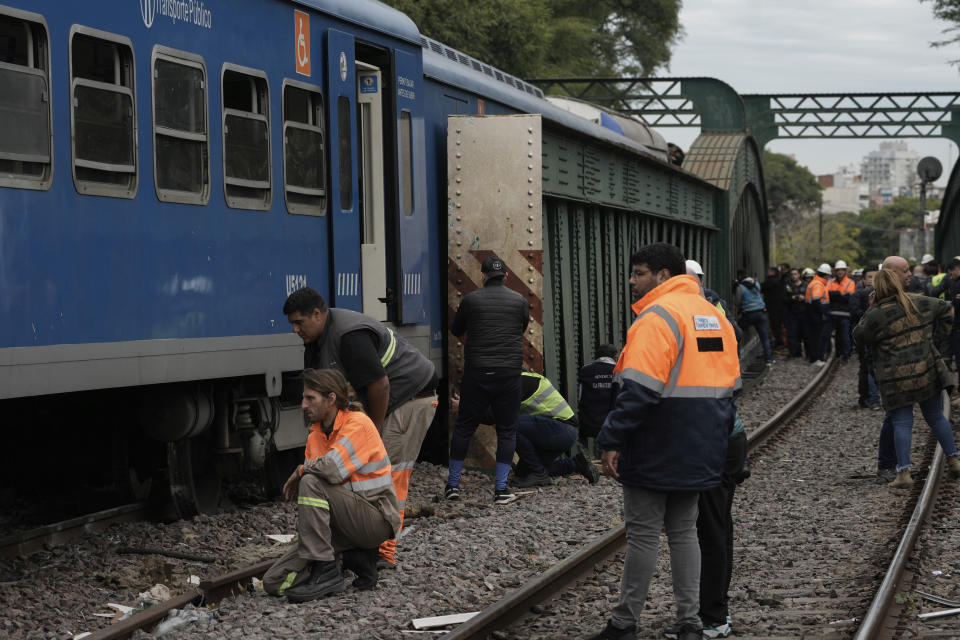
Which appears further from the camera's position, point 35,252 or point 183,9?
point 183,9

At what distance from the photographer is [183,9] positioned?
306 inches

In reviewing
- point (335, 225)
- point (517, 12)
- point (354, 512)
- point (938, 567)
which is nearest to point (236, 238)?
point (335, 225)

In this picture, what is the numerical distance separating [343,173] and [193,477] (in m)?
2.27

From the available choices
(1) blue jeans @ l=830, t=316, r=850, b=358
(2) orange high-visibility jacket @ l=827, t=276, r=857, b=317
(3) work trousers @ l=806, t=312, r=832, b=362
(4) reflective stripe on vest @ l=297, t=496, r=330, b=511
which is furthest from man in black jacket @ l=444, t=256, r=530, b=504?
(3) work trousers @ l=806, t=312, r=832, b=362

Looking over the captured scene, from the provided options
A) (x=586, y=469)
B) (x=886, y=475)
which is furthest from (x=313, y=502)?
(x=886, y=475)

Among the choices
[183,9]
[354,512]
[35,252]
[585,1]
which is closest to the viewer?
[35,252]

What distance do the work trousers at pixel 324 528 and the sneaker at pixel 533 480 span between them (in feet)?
13.3

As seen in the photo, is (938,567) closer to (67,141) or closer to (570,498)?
(570,498)

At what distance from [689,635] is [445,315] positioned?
5773 millimetres

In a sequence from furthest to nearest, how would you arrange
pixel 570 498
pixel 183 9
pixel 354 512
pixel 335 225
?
1. pixel 570 498
2. pixel 335 225
3. pixel 183 9
4. pixel 354 512

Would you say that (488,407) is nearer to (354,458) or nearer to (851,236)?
(354,458)

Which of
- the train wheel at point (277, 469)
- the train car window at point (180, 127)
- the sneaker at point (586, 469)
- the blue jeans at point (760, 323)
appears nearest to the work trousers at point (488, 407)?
the train wheel at point (277, 469)

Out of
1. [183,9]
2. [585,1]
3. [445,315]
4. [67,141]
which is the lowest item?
[445,315]

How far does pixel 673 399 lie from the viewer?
568 cm
